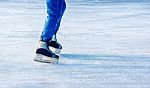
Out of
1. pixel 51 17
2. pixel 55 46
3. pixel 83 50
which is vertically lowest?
pixel 83 50

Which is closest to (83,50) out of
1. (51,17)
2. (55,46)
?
(55,46)

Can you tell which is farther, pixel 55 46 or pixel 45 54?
pixel 55 46

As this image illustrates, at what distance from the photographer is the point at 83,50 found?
5152 millimetres

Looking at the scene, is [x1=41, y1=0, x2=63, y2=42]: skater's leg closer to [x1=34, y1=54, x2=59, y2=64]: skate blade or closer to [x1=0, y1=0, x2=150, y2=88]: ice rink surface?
[x1=34, y1=54, x2=59, y2=64]: skate blade

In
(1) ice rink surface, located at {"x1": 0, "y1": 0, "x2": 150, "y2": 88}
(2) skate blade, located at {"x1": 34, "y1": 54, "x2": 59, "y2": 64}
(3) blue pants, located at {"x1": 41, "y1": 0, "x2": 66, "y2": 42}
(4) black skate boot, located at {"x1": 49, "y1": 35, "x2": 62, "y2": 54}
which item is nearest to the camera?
(1) ice rink surface, located at {"x1": 0, "y1": 0, "x2": 150, "y2": 88}

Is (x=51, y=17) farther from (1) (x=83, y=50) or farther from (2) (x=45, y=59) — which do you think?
(1) (x=83, y=50)

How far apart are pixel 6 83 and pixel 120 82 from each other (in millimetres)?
860

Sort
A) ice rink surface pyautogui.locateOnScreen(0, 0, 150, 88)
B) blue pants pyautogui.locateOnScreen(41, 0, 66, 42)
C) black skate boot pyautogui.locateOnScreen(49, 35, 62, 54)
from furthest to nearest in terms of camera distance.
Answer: black skate boot pyautogui.locateOnScreen(49, 35, 62, 54), blue pants pyautogui.locateOnScreen(41, 0, 66, 42), ice rink surface pyautogui.locateOnScreen(0, 0, 150, 88)

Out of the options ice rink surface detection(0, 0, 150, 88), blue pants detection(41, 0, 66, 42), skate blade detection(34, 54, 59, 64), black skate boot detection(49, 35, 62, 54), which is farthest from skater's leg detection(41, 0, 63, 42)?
black skate boot detection(49, 35, 62, 54)

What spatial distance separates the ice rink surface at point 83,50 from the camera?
3.80 m

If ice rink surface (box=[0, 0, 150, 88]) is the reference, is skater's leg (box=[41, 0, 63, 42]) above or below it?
above

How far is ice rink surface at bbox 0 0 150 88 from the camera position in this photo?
150 inches

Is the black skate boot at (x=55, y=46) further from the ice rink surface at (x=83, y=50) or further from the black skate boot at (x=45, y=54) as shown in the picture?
the black skate boot at (x=45, y=54)

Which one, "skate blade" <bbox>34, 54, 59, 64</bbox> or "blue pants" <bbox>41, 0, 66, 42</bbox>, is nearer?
"blue pants" <bbox>41, 0, 66, 42</bbox>
